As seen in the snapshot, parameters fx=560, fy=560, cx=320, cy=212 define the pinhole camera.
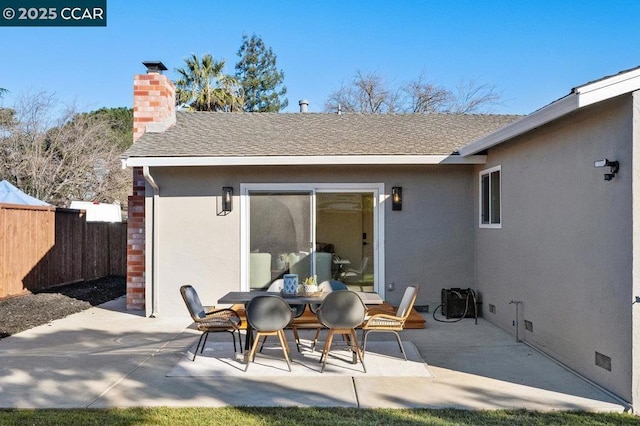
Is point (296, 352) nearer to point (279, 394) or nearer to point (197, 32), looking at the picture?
point (279, 394)

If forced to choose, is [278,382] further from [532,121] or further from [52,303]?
[52,303]

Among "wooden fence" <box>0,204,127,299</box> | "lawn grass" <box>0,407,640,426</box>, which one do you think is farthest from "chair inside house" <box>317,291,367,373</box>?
"wooden fence" <box>0,204,127,299</box>

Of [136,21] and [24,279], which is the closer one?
[24,279]

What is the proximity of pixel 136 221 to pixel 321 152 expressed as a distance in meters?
3.78

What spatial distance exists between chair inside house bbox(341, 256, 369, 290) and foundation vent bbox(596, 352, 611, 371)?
4700 mm

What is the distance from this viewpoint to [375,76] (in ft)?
98.4

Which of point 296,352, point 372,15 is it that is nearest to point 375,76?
point 372,15

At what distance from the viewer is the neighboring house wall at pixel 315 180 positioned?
948cm

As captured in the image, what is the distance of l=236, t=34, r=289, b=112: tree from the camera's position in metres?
29.3

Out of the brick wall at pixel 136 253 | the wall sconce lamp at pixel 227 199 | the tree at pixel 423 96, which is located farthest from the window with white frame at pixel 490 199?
the tree at pixel 423 96

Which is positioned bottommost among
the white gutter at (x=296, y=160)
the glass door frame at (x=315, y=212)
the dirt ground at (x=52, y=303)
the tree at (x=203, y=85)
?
the dirt ground at (x=52, y=303)

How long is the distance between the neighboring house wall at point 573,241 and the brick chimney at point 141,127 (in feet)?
20.5

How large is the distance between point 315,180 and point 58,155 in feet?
52.2

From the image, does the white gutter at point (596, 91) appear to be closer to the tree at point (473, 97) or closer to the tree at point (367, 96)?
the tree at point (367, 96)
